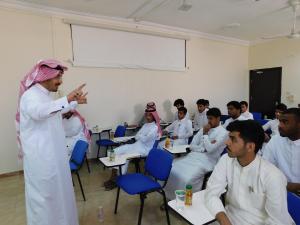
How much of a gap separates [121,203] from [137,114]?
2765mm

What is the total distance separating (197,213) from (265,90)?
6740 millimetres

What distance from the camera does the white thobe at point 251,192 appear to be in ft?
4.54

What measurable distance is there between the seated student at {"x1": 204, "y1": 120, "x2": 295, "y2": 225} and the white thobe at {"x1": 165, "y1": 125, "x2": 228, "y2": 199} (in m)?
1.14

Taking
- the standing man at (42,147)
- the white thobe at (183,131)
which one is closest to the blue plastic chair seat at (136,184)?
the standing man at (42,147)

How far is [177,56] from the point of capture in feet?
20.1

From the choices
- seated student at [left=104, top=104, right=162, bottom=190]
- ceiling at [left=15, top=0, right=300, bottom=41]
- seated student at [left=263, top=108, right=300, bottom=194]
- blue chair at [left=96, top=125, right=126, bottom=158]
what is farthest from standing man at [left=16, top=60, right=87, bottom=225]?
ceiling at [left=15, top=0, right=300, bottom=41]

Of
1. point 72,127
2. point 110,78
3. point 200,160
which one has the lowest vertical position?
point 200,160

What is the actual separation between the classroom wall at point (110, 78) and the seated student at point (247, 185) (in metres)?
3.86

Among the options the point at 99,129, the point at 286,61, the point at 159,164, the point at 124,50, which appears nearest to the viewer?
the point at 159,164

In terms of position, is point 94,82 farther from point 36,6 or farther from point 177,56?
point 177,56

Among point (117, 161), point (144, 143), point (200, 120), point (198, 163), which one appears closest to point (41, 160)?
point (117, 161)

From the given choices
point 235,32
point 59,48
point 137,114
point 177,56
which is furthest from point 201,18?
point 59,48

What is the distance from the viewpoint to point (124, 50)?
209 inches

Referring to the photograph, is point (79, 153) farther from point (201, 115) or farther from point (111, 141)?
point (201, 115)
